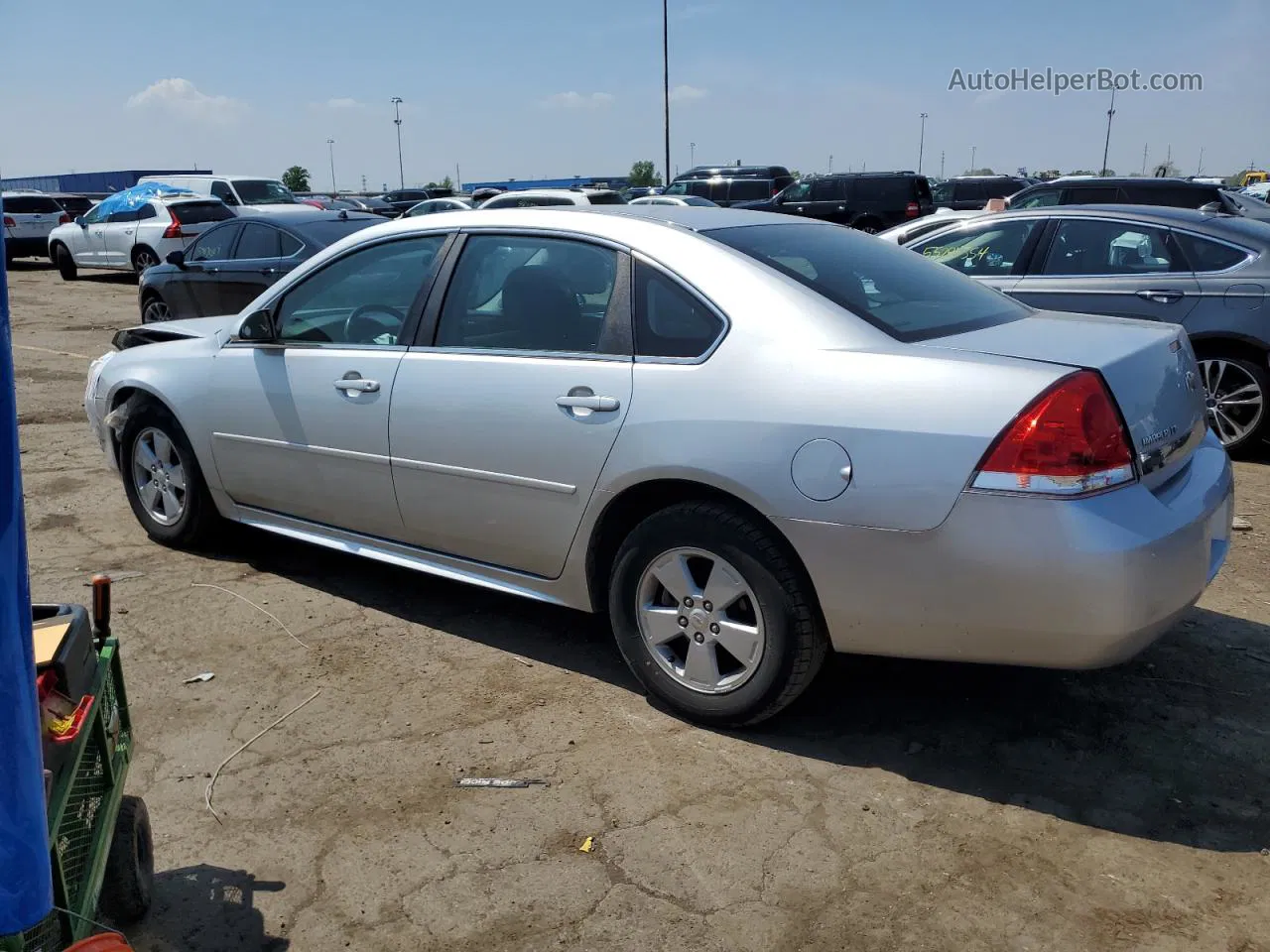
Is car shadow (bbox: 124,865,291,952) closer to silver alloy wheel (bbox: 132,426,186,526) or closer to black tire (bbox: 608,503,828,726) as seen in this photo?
black tire (bbox: 608,503,828,726)

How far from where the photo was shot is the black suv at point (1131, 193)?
12914 mm

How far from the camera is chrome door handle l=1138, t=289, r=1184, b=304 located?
7.02 m

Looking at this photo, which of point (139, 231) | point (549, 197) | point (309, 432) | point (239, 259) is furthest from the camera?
point (139, 231)

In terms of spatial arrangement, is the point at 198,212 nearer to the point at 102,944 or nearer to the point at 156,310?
the point at 156,310

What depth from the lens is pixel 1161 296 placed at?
7.05 m

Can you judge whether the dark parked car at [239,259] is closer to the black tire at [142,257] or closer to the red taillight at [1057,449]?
the black tire at [142,257]

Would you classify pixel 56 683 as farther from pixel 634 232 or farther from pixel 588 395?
pixel 634 232

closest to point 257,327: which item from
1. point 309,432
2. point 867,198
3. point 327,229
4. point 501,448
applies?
point 309,432

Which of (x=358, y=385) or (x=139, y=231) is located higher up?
(x=139, y=231)

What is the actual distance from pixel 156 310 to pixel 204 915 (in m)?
10.3

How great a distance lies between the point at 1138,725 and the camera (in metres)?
3.62

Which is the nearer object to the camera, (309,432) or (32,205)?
(309,432)

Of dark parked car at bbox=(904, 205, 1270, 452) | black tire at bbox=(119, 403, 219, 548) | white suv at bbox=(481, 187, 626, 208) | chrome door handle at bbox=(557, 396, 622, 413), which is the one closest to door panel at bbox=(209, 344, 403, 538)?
black tire at bbox=(119, 403, 219, 548)

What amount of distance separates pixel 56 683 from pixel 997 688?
2.98 metres
